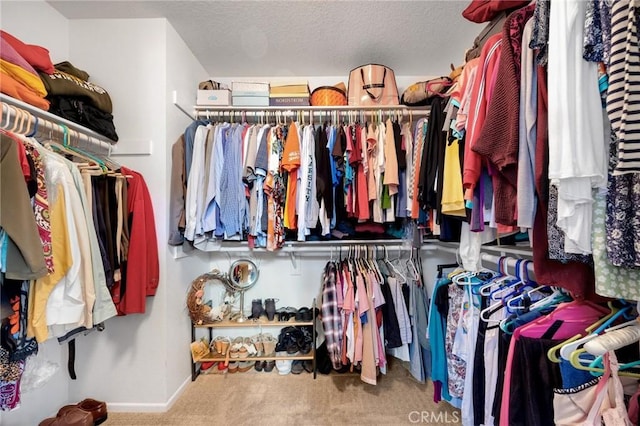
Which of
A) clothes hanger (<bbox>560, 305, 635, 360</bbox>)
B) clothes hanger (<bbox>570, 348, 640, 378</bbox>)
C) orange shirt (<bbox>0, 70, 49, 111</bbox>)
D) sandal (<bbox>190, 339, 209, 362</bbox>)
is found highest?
orange shirt (<bbox>0, 70, 49, 111</bbox>)

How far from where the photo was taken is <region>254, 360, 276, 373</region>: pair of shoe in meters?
1.98

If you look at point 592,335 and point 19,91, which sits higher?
point 19,91

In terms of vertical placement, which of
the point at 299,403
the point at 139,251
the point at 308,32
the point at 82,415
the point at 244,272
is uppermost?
the point at 308,32

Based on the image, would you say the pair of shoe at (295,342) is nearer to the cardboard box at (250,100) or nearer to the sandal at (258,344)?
the sandal at (258,344)

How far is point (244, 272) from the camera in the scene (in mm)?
2191

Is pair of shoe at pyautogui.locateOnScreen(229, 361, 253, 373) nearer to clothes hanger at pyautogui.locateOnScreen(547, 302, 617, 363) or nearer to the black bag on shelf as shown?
the black bag on shelf

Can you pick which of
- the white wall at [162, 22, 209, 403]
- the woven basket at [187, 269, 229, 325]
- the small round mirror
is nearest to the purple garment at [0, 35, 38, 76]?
the white wall at [162, 22, 209, 403]

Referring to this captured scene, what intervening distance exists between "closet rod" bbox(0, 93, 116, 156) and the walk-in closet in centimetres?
1

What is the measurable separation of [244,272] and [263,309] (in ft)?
1.16

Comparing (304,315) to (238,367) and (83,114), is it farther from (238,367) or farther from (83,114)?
(83,114)

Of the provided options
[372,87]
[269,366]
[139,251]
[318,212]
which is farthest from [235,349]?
[372,87]

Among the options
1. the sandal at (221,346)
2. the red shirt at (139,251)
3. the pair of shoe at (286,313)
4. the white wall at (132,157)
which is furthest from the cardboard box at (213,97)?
the sandal at (221,346)

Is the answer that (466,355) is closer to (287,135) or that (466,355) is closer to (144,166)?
(287,135)

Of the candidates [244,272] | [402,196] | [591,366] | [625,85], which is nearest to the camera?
[625,85]
